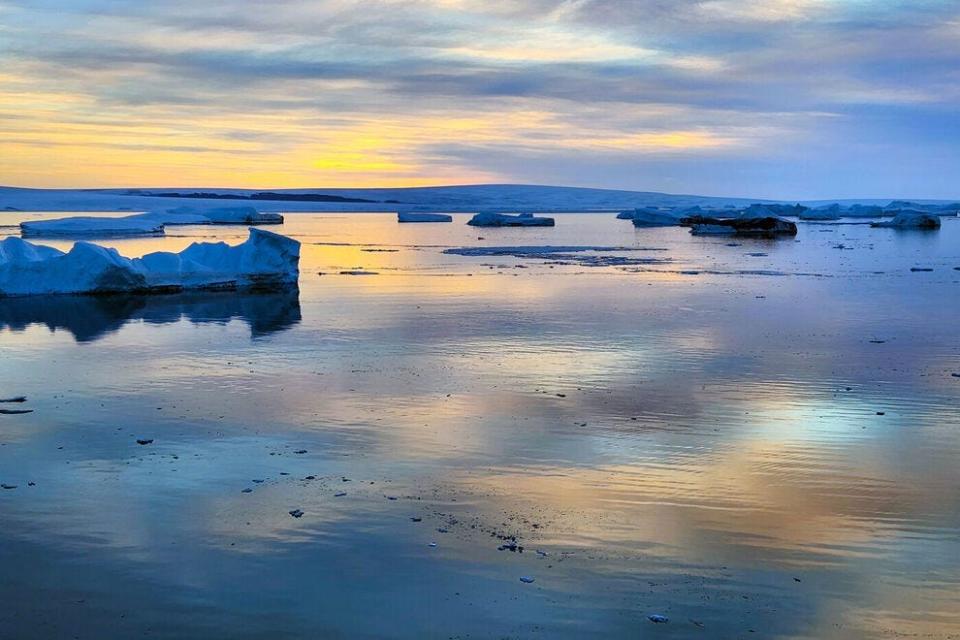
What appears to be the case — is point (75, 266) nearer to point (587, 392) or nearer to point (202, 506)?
point (587, 392)

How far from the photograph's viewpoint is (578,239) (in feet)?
113

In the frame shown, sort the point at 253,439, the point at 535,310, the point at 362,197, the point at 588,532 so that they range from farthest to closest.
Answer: the point at 362,197 → the point at 535,310 → the point at 253,439 → the point at 588,532

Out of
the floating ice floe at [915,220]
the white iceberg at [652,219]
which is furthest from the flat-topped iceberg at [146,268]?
the white iceberg at [652,219]

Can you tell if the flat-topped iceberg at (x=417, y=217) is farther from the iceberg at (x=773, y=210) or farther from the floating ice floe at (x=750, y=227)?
the floating ice floe at (x=750, y=227)

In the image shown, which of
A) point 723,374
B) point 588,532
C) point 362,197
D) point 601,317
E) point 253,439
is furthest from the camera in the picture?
point 362,197

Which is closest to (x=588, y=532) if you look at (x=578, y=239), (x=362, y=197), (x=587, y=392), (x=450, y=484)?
(x=450, y=484)

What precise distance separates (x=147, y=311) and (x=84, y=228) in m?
21.7

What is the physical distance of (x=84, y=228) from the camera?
3228cm

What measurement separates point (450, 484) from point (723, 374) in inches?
145

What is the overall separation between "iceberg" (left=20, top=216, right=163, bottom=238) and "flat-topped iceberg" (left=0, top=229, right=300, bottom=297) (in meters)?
17.1

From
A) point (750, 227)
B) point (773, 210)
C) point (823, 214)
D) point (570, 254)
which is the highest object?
point (773, 210)

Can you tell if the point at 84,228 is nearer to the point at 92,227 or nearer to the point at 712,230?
the point at 92,227

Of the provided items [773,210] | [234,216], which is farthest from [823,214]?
[234,216]

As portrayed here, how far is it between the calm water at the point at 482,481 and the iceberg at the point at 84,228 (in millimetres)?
22306
